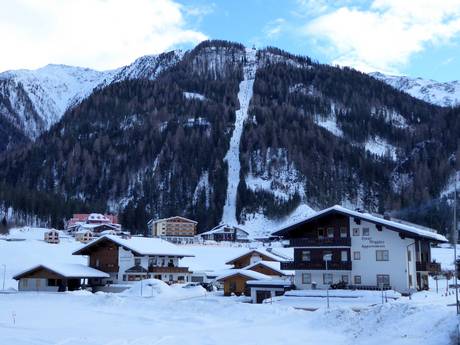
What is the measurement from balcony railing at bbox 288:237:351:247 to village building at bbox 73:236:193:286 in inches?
985

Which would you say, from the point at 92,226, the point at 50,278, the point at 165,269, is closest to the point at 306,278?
the point at 165,269

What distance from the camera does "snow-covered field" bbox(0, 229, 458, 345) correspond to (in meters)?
26.4

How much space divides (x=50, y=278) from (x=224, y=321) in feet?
126

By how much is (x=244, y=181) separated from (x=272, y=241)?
55.4 meters

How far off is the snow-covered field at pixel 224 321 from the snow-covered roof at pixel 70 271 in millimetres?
11845

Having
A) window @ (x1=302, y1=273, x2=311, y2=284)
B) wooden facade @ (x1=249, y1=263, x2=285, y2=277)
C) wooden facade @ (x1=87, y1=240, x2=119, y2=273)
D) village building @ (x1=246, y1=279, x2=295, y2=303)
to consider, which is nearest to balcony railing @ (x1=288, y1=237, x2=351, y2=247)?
window @ (x1=302, y1=273, x2=311, y2=284)

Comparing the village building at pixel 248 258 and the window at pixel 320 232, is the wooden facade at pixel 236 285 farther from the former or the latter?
the village building at pixel 248 258

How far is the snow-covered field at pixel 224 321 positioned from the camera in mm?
26359

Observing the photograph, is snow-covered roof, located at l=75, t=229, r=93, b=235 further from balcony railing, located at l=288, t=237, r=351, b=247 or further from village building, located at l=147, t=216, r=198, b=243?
balcony railing, located at l=288, t=237, r=351, b=247

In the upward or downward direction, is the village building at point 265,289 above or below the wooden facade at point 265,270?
below

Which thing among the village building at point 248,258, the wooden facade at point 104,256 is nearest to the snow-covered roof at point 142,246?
the wooden facade at point 104,256

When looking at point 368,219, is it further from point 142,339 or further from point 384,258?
point 142,339

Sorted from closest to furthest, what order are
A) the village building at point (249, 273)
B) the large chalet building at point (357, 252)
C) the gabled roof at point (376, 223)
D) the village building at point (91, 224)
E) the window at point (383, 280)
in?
the gabled roof at point (376, 223), the window at point (383, 280), the large chalet building at point (357, 252), the village building at point (249, 273), the village building at point (91, 224)

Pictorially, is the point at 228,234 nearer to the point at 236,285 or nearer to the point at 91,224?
the point at 91,224
